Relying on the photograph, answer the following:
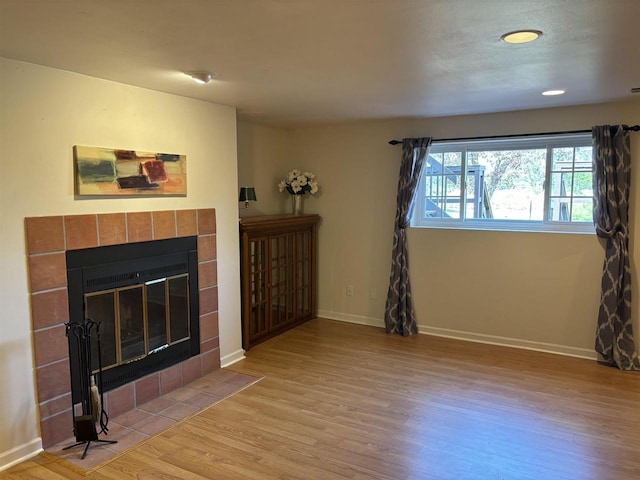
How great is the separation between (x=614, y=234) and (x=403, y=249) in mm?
1806

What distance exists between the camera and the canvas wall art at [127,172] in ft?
8.93

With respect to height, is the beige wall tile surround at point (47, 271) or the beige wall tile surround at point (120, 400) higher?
the beige wall tile surround at point (47, 271)

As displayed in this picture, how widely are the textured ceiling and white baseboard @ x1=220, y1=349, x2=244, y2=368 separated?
2110 millimetres

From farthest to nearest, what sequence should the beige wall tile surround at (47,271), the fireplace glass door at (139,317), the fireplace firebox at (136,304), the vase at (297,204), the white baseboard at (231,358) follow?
1. the vase at (297,204)
2. the white baseboard at (231,358)
3. the fireplace glass door at (139,317)
4. the fireplace firebox at (136,304)
5. the beige wall tile surround at (47,271)

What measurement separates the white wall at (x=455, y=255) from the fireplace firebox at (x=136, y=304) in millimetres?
2027

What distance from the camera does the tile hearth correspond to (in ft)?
8.40

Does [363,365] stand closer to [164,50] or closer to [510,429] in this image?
[510,429]

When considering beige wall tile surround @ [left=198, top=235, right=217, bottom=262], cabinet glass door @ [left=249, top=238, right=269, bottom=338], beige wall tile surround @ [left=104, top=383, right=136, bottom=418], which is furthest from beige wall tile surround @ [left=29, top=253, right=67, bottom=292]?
cabinet glass door @ [left=249, top=238, right=269, bottom=338]

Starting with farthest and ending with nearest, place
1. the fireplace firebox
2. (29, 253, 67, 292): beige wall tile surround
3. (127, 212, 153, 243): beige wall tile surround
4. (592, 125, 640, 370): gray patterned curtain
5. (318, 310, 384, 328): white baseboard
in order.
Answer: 1. (318, 310, 384, 328): white baseboard
2. (592, 125, 640, 370): gray patterned curtain
3. (127, 212, 153, 243): beige wall tile surround
4. the fireplace firebox
5. (29, 253, 67, 292): beige wall tile surround

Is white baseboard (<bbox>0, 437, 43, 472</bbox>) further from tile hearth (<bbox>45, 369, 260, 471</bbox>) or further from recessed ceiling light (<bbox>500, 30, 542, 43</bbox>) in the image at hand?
recessed ceiling light (<bbox>500, 30, 542, 43</bbox>)

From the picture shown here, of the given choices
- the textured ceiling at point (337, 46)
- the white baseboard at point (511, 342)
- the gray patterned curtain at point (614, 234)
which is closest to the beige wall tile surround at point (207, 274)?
the textured ceiling at point (337, 46)

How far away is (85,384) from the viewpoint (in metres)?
2.61

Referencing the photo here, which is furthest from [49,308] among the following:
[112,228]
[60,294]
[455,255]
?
[455,255]

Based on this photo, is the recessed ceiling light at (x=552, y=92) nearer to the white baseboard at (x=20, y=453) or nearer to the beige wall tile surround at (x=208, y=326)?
the beige wall tile surround at (x=208, y=326)
